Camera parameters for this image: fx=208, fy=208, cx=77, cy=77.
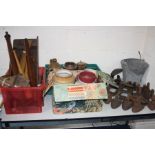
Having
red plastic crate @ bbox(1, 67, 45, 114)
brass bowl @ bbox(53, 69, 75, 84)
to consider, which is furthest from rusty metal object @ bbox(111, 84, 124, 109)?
red plastic crate @ bbox(1, 67, 45, 114)

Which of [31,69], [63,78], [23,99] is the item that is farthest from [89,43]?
[23,99]

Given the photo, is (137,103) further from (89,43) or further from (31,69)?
(31,69)

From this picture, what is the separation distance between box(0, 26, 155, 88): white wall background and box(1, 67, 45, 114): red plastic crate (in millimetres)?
434

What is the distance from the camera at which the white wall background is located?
166 centimetres

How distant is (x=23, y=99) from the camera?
1322mm

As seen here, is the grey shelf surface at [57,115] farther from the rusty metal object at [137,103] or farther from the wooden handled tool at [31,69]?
the wooden handled tool at [31,69]

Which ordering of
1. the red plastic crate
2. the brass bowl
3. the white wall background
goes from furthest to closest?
the white wall background → the brass bowl → the red plastic crate

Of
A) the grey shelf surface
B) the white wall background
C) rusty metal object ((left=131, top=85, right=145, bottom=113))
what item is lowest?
the grey shelf surface

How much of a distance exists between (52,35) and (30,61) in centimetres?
41

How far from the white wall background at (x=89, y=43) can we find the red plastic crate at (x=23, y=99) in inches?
17.1

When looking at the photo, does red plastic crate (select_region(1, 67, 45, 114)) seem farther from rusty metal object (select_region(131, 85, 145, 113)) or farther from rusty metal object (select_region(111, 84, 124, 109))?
rusty metal object (select_region(131, 85, 145, 113))

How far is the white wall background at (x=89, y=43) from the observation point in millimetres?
1663

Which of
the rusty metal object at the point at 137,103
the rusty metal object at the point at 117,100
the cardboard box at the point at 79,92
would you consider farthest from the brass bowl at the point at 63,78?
the rusty metal object at the point at 137,103
